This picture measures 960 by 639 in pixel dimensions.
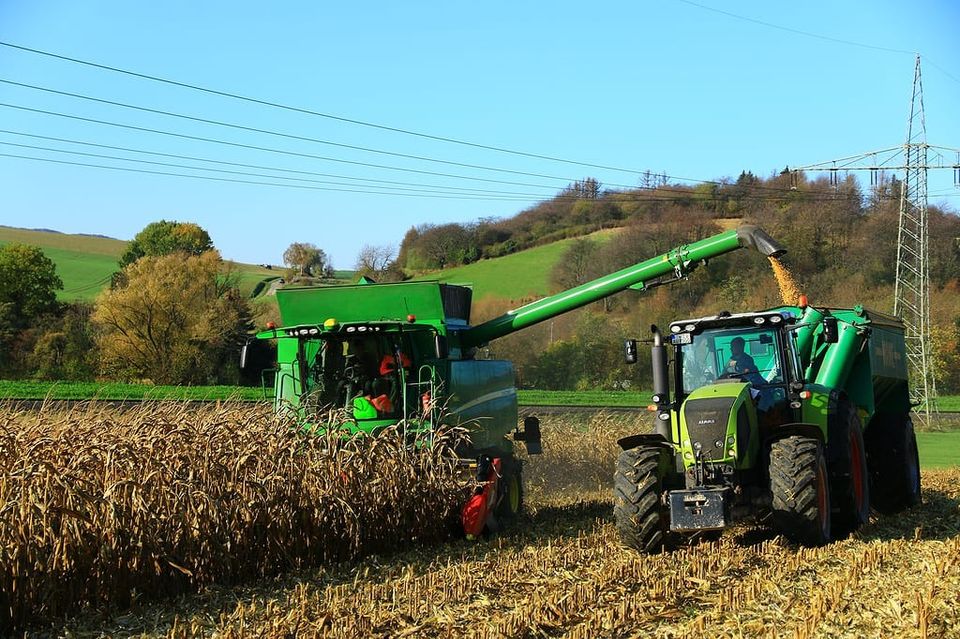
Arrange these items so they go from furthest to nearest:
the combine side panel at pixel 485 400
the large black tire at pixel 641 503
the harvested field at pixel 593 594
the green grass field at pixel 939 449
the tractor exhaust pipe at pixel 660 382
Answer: the green grass field at pixel 939 449, the combine side panel at pixel 485 400, the tractor exhaust pipe at pixel 660 382, the large black tire at pixel 641 503, the harvested field at pixel 593 594

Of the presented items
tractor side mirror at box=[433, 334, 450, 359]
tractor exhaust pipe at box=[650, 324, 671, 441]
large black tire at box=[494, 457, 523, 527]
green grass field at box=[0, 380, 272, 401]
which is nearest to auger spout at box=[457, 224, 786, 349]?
large black tire at box=[494, 457, 523, 527]

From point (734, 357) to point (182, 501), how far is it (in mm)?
5564

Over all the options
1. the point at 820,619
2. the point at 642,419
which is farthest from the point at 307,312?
the point at 642,419

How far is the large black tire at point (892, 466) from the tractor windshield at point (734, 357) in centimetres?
325

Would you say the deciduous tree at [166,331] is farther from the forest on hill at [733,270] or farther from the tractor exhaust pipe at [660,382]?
the tractor exhaust pipe at [660,382]

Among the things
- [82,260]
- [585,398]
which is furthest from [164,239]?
[585,398]

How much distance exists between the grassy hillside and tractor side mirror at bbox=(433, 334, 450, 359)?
38622mm

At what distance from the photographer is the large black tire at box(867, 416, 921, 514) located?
481 inches

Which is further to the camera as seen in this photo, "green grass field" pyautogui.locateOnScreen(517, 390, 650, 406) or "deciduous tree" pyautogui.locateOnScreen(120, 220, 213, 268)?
"deciduous tree" pyautogui.locateOnScreen(120, 220, 213, 268)

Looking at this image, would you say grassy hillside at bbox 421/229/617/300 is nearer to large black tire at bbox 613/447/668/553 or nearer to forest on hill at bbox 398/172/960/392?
forest on hill at bbox 398/172/960/392

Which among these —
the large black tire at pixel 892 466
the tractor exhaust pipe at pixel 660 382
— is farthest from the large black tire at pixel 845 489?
the large black tire at pixel 892 466

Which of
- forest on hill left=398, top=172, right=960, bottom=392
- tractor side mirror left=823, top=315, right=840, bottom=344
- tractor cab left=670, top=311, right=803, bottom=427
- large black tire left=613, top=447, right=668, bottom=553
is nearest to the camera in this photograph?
large black tire left=613, top=447, right=668, bottom=553

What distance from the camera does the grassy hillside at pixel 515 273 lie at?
52.3 metres

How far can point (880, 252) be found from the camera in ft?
143
